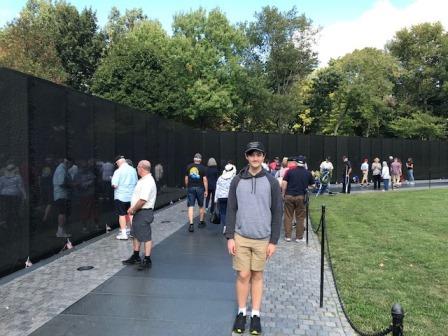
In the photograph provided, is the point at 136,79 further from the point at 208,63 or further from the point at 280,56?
the point at 280,56

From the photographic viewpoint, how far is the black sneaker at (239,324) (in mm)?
5302

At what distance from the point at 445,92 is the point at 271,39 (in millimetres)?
18360

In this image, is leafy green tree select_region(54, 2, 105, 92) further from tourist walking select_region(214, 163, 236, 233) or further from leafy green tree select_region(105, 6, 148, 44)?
tourist walking select_region(214, 163, 236, 233)

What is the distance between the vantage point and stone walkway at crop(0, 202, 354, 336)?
18.1 ft

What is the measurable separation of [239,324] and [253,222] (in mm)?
1112

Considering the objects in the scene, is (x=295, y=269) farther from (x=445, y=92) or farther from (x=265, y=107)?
(x=445, y=92)

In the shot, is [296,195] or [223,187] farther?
[223,187]

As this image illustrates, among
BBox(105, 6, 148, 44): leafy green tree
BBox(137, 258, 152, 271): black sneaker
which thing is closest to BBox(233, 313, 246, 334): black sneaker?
BBox(137, 258, 152, 271): black sneaker

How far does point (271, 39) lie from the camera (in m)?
48.5

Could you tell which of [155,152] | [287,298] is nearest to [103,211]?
[155,152]

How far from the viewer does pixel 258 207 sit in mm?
5301

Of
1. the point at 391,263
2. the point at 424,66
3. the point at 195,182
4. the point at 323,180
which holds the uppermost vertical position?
the point at 424,66

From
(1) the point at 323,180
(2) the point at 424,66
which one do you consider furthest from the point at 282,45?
(1) the point at 323,180

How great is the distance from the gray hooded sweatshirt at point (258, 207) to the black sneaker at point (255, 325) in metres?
0.84
